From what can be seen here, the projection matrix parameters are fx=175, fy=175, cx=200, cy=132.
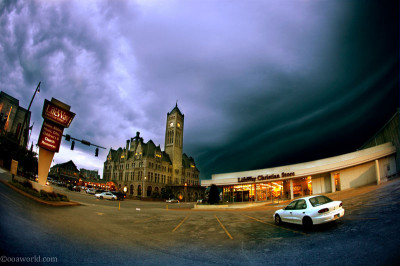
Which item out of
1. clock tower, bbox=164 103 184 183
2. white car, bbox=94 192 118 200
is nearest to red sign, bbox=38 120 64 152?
white car, bbox=94 192 118 200

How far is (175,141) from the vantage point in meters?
83.6

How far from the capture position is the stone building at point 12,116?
4203mm

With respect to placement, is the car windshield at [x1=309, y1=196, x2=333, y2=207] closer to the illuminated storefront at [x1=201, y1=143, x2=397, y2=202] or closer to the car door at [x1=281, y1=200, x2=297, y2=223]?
the car door at [x1=281, y1=200, x2=297, y2=223]

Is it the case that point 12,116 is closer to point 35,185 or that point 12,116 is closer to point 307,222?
point 35,185

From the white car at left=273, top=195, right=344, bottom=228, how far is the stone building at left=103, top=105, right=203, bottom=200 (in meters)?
57.9

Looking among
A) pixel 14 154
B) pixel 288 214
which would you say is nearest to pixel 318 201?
pixel 288 214

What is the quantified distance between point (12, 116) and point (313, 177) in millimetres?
35892

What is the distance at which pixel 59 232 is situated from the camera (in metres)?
4.43

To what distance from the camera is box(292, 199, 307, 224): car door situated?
8289mm

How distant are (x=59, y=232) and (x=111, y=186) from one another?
80.3 m

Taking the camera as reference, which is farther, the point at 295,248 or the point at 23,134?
the point at 295,248

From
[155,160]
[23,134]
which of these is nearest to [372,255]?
[23,134]

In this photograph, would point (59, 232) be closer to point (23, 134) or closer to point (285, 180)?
point (23, 134)

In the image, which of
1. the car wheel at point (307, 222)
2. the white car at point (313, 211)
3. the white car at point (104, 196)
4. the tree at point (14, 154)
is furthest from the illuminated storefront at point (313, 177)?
the tree at point (14, 154)
